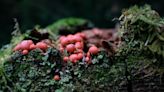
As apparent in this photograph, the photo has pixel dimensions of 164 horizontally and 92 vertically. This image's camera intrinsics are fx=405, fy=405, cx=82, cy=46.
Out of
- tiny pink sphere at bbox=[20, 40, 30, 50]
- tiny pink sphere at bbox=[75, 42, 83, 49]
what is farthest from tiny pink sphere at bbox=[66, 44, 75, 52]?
tiny pink sphere at bbox=[20, 40, 30, 50]

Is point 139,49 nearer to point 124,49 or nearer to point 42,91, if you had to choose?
point 124,49

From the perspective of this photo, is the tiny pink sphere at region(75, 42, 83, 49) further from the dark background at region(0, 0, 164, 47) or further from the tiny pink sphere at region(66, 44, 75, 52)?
the dark background at region(0, 0, 164, 47)

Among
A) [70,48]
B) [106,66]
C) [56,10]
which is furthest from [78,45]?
[56,10]

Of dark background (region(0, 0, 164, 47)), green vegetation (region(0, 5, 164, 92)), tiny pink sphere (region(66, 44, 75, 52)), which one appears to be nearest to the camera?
green vegetation (region(0, 5, 164, 92))

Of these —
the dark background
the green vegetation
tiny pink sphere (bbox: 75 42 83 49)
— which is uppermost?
the dark background

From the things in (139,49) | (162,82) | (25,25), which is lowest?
(162,82)

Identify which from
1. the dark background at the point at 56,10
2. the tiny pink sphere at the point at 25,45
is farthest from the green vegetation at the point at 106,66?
the dark background at the point at 56,10

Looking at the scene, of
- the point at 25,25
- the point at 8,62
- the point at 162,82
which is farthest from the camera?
the point at 25,25

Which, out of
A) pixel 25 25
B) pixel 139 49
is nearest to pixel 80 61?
pixel 139 49
